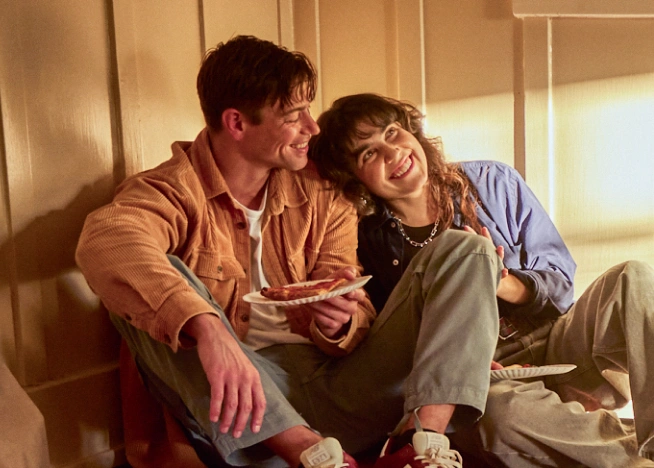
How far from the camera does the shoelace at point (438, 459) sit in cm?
138

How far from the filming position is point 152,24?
6.51 ft

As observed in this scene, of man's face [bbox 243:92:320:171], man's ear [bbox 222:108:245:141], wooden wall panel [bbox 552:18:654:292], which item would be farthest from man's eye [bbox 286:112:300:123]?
wooden wall panel [bbox 552:18:654:292]

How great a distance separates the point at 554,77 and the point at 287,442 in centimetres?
151

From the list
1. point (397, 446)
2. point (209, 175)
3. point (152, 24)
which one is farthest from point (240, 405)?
point (152, 24)

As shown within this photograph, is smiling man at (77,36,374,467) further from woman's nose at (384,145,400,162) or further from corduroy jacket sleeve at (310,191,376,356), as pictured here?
woman's nose at (384,145,400,162)

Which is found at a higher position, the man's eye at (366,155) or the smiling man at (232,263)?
the man's eye at (366,155)

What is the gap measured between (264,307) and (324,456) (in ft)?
1.54

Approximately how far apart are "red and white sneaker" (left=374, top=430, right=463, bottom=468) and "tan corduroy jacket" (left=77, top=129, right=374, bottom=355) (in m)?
0.33

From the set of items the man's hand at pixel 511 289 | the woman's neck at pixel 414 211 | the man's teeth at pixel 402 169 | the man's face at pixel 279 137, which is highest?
the man's face at pixel 279 137

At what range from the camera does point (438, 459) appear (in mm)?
1391

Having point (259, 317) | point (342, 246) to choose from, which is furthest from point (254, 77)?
point (259, 317)

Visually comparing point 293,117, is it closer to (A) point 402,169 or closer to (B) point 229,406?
(A) point 402,169

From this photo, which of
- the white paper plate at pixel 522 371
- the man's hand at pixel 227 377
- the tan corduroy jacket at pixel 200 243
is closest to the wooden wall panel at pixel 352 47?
the tan corduroy jacket at pixel 200 243

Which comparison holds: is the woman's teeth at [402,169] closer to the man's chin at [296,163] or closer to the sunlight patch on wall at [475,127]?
the man's chin at [296,163]
